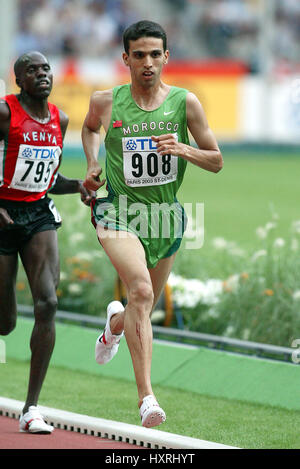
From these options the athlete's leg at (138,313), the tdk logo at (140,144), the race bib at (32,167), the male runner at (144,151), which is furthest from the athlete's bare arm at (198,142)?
the race bib at (32,167)

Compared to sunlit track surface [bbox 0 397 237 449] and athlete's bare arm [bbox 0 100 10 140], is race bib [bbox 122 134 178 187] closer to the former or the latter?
athlete's bare arm [bbox 0 100 10 140]

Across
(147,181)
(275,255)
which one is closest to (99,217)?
(147,181)

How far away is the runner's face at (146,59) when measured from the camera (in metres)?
6.68

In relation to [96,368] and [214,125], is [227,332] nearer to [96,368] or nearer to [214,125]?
[96,368]

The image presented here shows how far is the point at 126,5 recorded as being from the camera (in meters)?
32.0

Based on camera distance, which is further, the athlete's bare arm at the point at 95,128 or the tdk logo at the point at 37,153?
the tdk logo at the point at 37,153

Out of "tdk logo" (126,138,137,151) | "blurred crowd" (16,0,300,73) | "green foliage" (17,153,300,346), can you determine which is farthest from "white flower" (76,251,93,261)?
"blurred crowd" (16,0,300,73)

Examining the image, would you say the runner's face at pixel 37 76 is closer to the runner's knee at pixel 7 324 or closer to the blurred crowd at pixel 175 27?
the runner's knee at pixel 7 324

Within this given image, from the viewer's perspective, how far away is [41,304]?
267 inches

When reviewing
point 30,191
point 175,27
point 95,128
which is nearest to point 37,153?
point 30,191

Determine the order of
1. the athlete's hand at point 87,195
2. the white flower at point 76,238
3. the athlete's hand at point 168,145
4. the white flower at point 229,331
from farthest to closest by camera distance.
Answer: the white flower at point 76,238
the white flower at point 229,331
the athlete's hand at point 87,195
the athlete's hand at point 168,145

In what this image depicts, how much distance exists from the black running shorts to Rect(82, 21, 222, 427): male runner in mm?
363

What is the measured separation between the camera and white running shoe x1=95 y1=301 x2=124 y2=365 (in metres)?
7.52

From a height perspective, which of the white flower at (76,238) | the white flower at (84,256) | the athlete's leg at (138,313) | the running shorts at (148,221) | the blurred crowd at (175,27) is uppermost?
the blurred crowd at (175,27)
